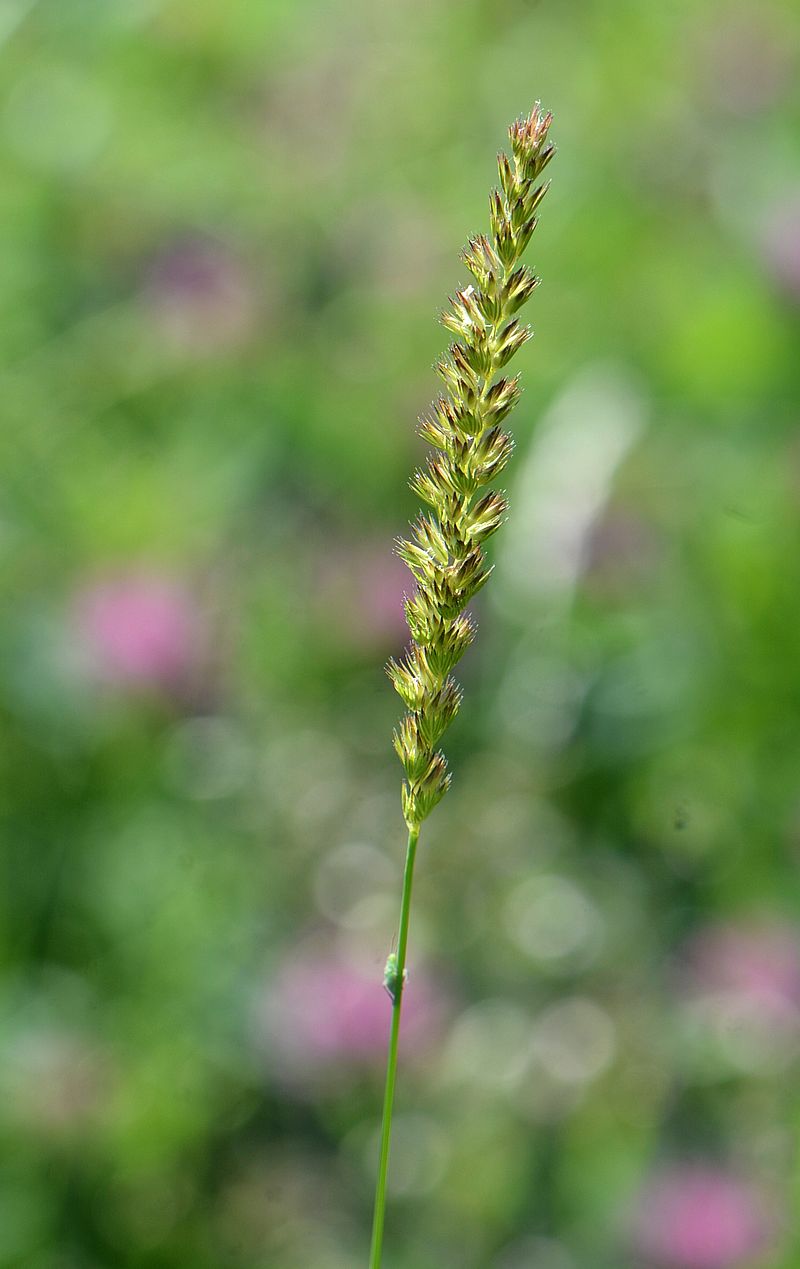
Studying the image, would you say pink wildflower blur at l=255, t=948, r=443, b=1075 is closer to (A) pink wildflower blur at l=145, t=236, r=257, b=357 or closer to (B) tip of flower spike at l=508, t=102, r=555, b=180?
(A) pink wildflower blur at l=145, t=236, r=257, b=357

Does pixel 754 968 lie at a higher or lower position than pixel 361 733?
lower

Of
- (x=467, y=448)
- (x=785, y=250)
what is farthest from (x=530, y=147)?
(x=785, y=250)

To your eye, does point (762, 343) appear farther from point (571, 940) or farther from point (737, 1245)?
point (737, 1245)

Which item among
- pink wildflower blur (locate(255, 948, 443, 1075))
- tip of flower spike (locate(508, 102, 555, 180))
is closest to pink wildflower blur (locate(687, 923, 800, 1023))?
pink wildflower blur (locate(255, 948, 443, 1075))

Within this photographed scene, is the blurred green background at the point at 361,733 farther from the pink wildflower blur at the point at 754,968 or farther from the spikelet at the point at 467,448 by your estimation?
the spikelet at the point at 467,448

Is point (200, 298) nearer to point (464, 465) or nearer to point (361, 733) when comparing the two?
point (361, 733)

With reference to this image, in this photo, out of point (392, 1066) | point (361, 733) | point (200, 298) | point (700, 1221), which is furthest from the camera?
point (200, 298)
